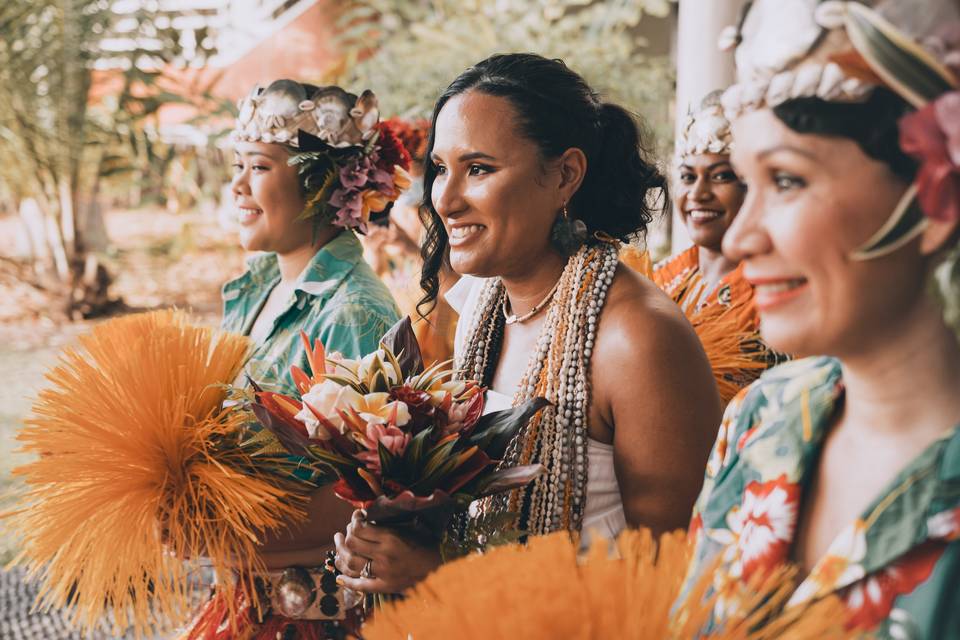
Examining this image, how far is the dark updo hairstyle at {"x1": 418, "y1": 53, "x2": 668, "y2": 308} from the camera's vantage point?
1683mm

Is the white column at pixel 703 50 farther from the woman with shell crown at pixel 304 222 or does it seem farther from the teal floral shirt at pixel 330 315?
the teal floral shirt at pixel 330 315

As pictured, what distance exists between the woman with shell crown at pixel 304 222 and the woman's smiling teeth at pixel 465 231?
0.44 meters

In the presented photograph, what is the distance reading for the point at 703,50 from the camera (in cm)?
344

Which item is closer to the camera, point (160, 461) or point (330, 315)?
point (160, 461)

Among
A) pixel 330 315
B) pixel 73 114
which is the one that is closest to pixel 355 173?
pixel 330 315

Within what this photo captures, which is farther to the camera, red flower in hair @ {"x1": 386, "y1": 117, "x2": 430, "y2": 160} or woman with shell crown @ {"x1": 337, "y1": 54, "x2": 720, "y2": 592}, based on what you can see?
red flower in hair @ {"x1": 386, "y1": 117, "x2": 430, "y2": 160}

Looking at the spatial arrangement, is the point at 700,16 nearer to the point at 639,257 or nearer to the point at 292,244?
the point at 639,257

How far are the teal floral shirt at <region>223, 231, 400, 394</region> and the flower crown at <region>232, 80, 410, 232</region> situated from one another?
94 mm

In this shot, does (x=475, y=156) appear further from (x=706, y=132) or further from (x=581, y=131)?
(x=706, y=132)

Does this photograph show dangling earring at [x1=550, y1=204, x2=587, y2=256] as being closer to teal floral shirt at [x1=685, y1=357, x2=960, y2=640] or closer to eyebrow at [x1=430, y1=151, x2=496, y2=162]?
eyebrow at [x1=430, y1=151, x2=496, y2=162]

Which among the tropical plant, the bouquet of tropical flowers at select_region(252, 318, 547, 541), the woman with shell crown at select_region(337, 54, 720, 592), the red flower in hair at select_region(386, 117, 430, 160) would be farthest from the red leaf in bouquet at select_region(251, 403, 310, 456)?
the tropical plant

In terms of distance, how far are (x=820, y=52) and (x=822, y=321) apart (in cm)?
24

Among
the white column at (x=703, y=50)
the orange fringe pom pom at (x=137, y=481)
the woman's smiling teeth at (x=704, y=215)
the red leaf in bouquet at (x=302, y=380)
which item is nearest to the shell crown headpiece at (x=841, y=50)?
the red leaf in bouquet at (x=302, y=380)

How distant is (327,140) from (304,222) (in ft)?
0.69
